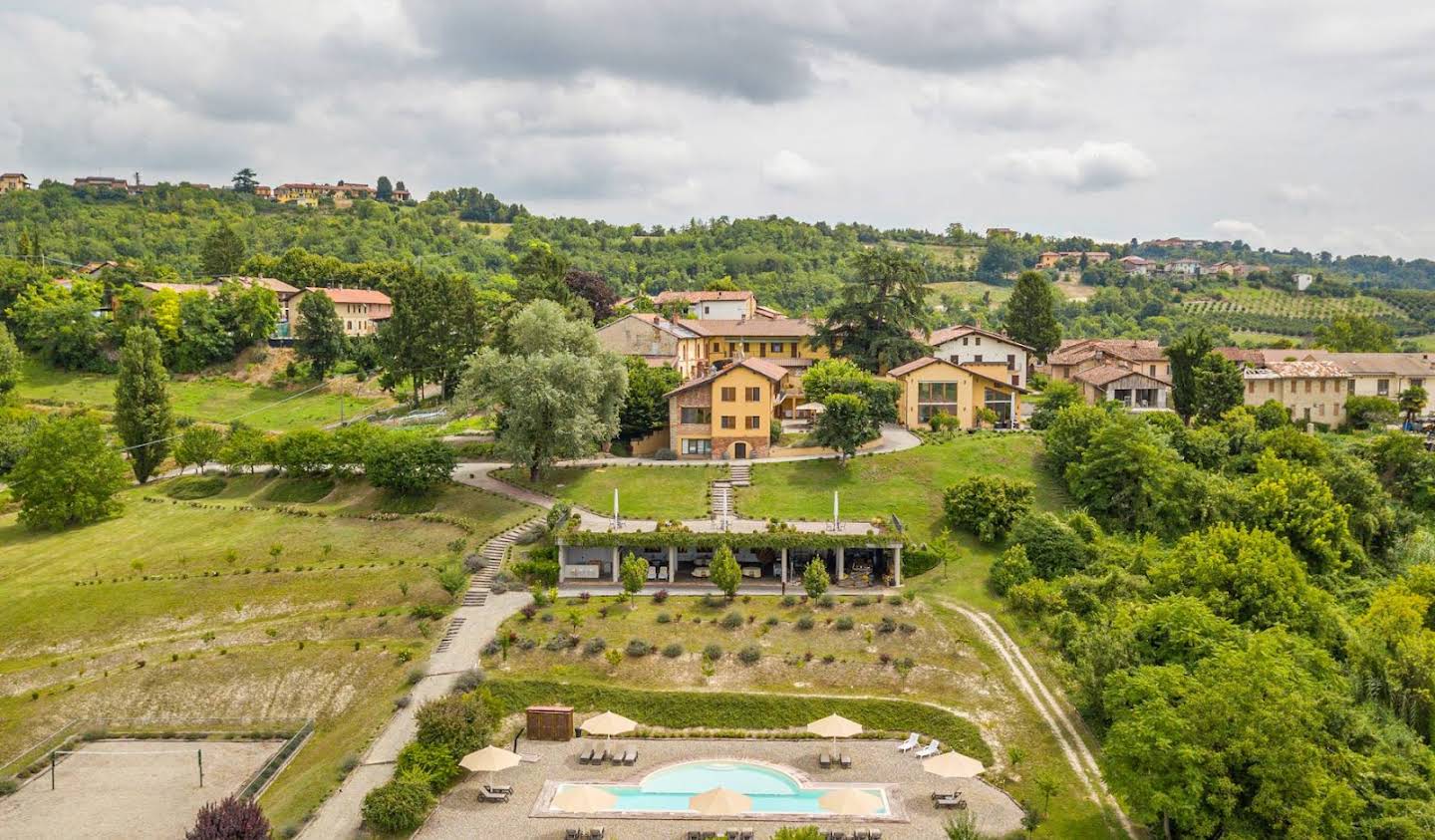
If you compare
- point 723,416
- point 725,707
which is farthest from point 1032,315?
point 725,707

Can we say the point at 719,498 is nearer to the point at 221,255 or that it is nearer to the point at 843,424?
the point at 843,424

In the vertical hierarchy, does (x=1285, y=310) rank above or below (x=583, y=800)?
above

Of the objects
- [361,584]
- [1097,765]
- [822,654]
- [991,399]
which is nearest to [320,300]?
[361,584]

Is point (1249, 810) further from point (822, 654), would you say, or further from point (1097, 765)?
point (822, 654)

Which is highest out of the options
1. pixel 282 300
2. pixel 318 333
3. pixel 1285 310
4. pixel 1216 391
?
pixel 282 300

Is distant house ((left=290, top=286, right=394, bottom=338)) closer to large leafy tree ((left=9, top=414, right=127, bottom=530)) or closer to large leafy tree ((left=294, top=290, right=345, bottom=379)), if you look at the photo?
large leafy tree ((left=294, top=290, right=345, bottom=379))
